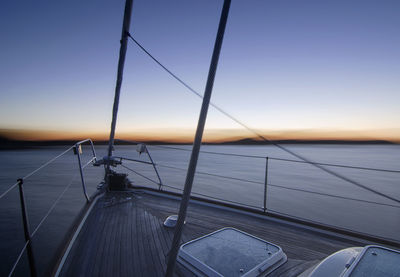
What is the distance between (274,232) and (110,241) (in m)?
2.06

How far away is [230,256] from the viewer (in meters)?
1.87

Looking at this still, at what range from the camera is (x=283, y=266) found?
1.93 m

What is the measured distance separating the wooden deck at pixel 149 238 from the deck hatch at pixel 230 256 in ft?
0.42

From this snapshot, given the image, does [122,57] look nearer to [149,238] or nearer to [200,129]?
[149,238]

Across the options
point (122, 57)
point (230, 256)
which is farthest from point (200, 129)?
point (122, 57)

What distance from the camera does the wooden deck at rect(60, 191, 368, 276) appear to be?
6.38 ft

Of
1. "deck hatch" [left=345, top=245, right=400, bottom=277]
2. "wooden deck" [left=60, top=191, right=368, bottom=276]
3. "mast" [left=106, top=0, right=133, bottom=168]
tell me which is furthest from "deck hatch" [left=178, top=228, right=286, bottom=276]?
"mast" [left=106, top=0, right=133, bottom=168]

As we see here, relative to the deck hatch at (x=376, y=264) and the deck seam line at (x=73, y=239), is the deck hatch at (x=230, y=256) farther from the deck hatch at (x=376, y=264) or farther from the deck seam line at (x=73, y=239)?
the deck seam line at (x=73, y=239)

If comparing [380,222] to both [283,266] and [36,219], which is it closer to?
[283,266]

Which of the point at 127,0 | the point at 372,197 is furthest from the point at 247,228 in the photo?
the point at 372,197

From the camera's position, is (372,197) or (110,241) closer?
(110,241)

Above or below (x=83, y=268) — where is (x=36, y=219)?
→ below

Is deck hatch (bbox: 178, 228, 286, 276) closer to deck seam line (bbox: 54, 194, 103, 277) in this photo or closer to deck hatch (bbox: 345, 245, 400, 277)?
deck hatch (bbox: 345, 245, 400, 277)

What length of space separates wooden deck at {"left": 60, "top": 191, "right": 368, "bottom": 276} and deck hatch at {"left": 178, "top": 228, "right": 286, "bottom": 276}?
128 millimetres
